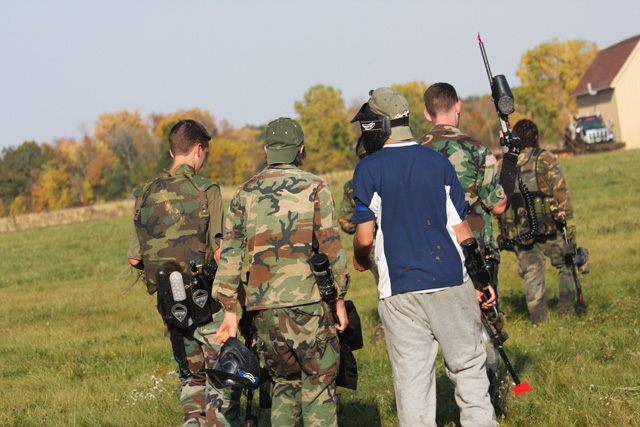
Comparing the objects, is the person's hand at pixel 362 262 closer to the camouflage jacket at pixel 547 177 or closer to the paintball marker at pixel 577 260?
the camouflage jacket at pixel 547 177

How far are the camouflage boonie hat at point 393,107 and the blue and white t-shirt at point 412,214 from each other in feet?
0.53

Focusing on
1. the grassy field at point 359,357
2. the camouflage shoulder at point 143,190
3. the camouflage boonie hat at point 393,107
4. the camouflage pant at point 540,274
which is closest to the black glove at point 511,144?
the camouflage boonie hat at point 393,107

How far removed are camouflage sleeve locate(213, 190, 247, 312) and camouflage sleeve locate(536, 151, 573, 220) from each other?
485 cm

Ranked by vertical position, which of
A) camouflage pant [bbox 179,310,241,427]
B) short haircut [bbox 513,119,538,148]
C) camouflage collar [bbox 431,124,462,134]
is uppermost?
camouflage collar [bbox 431,124,462,134]

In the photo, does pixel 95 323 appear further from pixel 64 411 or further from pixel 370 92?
pixel 370 92

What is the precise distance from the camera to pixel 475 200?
18.2ft

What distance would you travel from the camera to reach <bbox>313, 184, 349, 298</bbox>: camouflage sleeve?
4.52 meters

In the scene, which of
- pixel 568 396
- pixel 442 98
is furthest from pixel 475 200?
pixel 568 396

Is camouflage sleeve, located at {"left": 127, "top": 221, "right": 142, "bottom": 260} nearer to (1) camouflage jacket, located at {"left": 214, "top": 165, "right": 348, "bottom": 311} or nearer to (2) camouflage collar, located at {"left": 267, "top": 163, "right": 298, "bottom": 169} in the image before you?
(1) camouflage jacket, located at {"left": 214, "top": 165, "right": 348, "bottom": 311}

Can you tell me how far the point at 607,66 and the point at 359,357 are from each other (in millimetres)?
60880

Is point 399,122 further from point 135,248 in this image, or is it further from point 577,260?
point 577,260

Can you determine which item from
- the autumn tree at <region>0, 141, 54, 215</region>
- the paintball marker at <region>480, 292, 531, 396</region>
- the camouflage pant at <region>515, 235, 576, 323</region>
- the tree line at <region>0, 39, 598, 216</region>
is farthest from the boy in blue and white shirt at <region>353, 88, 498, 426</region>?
the autumn tree at <region>0, 141, 54, 215</region>

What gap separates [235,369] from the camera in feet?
14.4

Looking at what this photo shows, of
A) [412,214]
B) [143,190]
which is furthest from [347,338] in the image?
[143,190]
